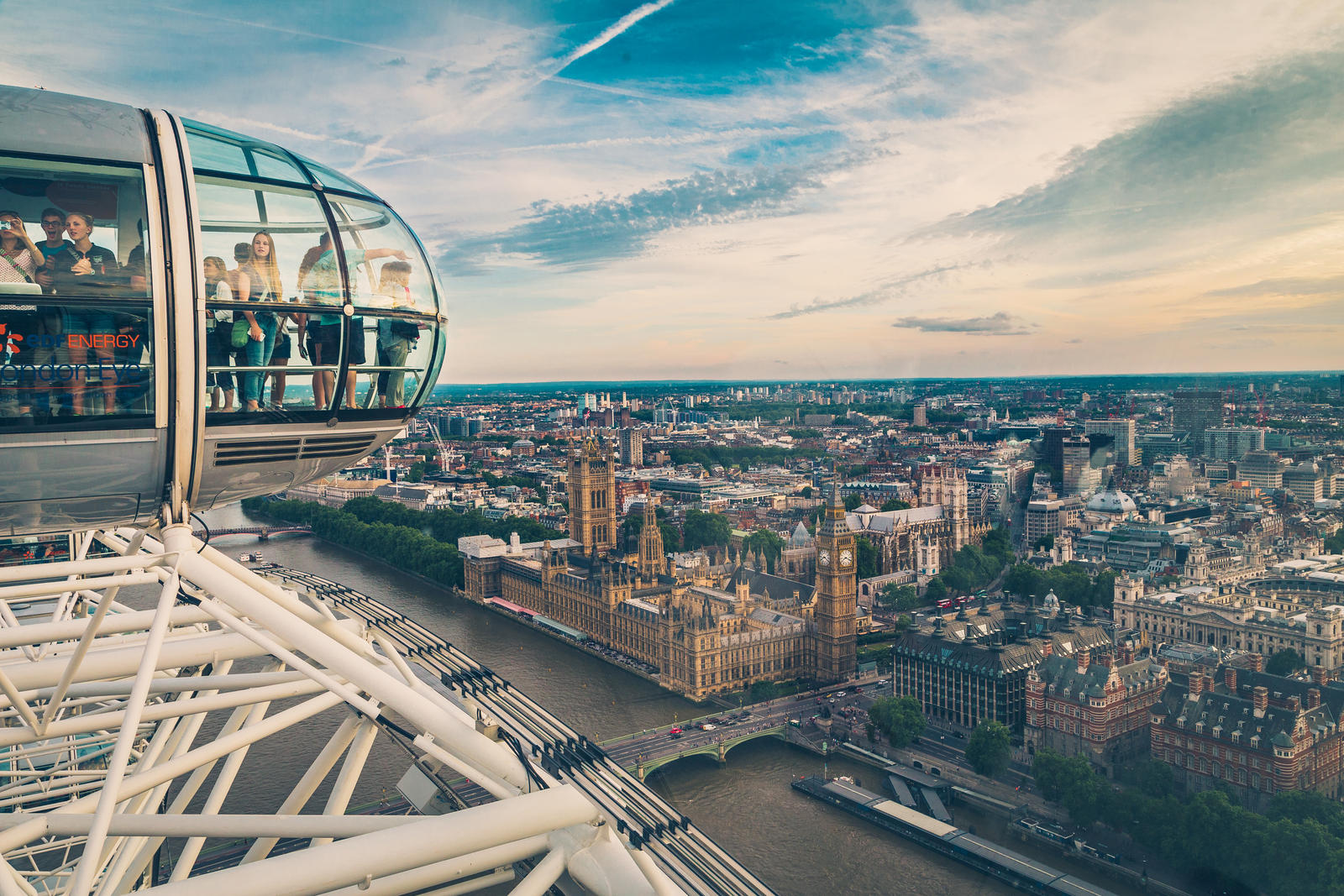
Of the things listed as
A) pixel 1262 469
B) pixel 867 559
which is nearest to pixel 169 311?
pixel 867 559

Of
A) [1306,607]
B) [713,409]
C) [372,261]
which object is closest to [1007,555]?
[1306,607]

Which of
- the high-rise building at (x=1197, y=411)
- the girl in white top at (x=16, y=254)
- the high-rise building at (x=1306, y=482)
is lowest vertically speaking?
the high-rise building at (x=1306, y=482)

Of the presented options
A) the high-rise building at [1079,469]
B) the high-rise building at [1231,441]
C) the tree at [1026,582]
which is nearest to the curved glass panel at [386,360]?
the tree at [1026,582]

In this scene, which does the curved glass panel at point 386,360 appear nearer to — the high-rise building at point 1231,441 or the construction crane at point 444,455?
the high-rise building at point 1231,441

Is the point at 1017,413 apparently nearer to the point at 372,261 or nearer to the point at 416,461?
the point at 416,461

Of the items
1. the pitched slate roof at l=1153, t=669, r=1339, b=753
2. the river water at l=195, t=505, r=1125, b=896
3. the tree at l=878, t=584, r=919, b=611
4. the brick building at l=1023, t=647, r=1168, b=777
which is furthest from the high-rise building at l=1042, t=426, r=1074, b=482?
the river water at l=195, t=505, r=1125, b=896

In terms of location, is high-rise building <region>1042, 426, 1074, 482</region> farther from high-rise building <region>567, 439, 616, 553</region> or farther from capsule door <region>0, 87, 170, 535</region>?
capsule door <region>0, 87, 170, 535</region>

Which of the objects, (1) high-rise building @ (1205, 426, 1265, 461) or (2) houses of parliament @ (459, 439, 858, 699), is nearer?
(2) houses of parliament @ (459, 439, 858, 699)
